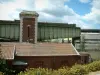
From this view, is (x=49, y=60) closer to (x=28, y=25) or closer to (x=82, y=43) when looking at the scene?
(x=28, y=25)

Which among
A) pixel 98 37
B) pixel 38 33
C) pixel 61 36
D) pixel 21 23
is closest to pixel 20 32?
pixel 21 23

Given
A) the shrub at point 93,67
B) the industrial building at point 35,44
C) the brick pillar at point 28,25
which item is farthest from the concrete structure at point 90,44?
the shrub at point 93,67

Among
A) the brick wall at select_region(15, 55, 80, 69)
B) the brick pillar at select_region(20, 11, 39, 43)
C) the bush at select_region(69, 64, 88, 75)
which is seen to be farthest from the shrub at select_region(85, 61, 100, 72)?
the brick pillar at select_region(20, 11, 39, 43)

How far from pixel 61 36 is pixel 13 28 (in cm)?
1178

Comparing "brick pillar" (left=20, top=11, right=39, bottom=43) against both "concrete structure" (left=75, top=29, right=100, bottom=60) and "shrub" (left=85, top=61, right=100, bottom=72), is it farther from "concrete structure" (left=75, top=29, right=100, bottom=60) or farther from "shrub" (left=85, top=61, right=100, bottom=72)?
"shrub" (left=85, top=61, right=100, bottom=72)

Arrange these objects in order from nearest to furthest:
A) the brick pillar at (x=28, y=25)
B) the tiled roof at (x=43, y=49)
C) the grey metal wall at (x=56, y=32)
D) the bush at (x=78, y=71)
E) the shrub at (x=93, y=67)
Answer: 1. the bush at (x=78, y=71)
2. the shrub at (x=93, y=67)
3. the tiled roof at (x=43, y=49)
4. the brick pillar at (x=28, y=25)
5. the grey metal wall at (x=56, y=32)

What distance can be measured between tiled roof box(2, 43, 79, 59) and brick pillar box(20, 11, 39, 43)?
431 inches

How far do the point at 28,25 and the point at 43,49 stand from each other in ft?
44.6

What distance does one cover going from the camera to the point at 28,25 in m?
58.0

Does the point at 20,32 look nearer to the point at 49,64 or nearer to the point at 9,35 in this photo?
the point at 9,35

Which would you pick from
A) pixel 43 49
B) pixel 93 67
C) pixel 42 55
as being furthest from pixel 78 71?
pixel 43 49

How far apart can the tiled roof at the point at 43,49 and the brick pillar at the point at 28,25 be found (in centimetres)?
1095

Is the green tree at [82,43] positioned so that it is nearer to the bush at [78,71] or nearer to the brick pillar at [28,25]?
the brick pillar at [28,25]

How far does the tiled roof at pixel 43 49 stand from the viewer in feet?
142
